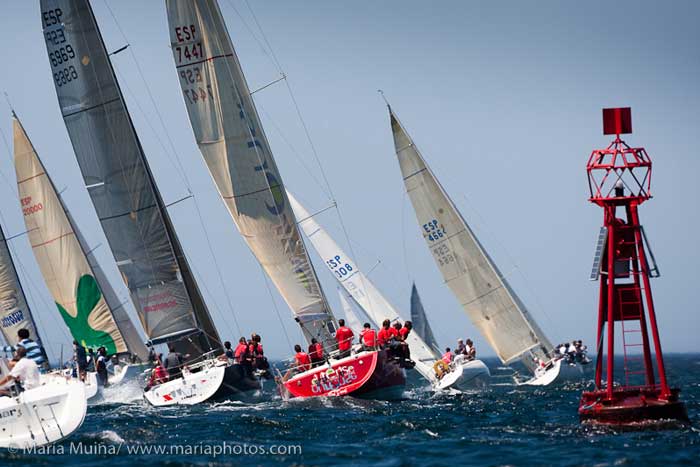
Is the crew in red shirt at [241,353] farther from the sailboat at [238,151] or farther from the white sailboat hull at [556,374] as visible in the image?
the white sailboat hull at [556,374]

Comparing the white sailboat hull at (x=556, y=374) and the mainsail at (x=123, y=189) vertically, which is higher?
the mainsail at (x=123, y=189)

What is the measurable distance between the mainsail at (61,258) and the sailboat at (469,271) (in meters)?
10.2

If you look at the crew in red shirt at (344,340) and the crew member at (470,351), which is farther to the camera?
the crew member at (470,351)

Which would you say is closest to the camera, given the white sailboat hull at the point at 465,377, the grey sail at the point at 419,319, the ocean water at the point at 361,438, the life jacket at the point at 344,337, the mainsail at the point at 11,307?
the ocean water at the point at 361,438

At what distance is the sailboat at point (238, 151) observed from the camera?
27438mm

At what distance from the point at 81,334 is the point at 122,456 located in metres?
21.0

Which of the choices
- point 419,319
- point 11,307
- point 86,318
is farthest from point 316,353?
point 419,319

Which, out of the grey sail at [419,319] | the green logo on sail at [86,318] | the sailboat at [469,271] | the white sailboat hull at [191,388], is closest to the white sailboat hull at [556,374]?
the sailboat at [469,271]

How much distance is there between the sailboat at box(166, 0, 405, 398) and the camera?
2744 centimetres

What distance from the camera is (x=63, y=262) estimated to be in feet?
121

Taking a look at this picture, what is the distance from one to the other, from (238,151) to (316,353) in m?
5.54

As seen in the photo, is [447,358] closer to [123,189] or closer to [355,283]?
[355,283]

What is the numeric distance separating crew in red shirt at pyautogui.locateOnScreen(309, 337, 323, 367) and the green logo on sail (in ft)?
40.9

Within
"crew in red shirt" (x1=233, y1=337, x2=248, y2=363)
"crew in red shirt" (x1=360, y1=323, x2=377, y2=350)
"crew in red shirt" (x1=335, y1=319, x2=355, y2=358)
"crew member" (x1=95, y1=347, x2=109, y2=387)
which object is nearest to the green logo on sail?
"crew member" (x1=95, y1=347, x2=109, y2=387)
